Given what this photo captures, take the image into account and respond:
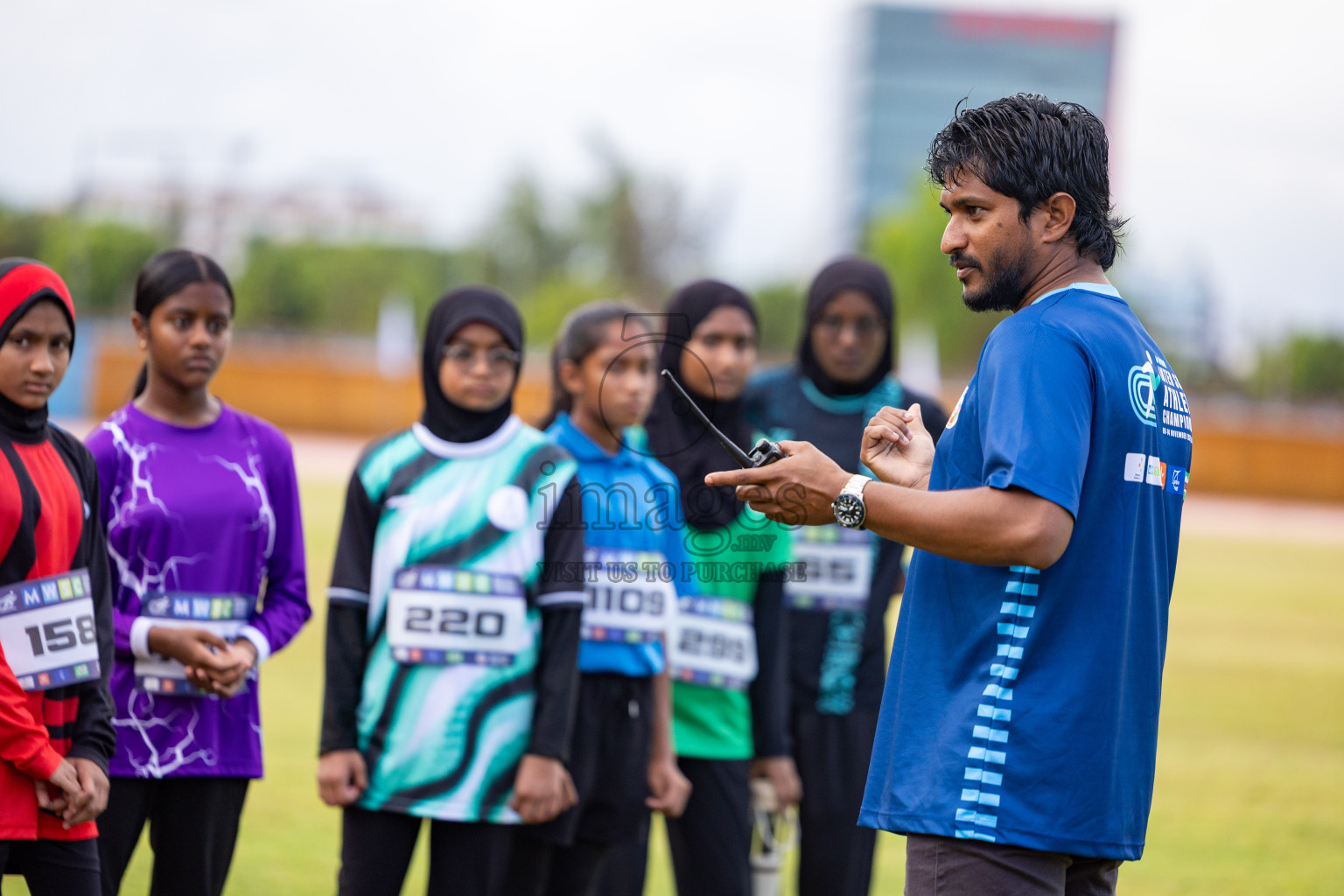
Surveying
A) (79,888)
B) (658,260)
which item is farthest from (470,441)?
(658,260)

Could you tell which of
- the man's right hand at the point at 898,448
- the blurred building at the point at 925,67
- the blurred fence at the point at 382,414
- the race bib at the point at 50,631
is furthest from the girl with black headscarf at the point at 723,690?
the blurred building at the point at 925,67

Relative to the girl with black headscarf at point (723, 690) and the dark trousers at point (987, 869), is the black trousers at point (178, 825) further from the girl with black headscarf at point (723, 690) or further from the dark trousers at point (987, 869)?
the dark trousers at point (987, 869)

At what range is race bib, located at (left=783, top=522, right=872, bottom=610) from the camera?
439 cm

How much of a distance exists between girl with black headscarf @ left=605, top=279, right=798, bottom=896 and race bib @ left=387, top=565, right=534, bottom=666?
73cm

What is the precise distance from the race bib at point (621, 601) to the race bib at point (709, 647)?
0.65 feet

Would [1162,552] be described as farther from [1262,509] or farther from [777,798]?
[1262,509]

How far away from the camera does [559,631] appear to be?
363 cm

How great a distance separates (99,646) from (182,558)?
1.39 ft

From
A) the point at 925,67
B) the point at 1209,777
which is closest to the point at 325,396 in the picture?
the point at 1209,777

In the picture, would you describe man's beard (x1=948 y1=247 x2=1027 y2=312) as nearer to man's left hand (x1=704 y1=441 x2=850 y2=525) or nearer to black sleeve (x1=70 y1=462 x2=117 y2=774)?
man's left hand (x1=704 y1=441 x2=850 y2=525)

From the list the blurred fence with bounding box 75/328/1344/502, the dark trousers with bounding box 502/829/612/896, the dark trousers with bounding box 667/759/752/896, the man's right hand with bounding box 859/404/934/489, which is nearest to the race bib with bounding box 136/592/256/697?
the dark trousers with bounding box 502/829/612/896

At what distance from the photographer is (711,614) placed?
4137 mm

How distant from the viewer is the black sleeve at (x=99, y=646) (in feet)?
10.1

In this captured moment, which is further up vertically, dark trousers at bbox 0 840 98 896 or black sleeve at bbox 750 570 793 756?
black sleeve at bbox 750 570 793 756
